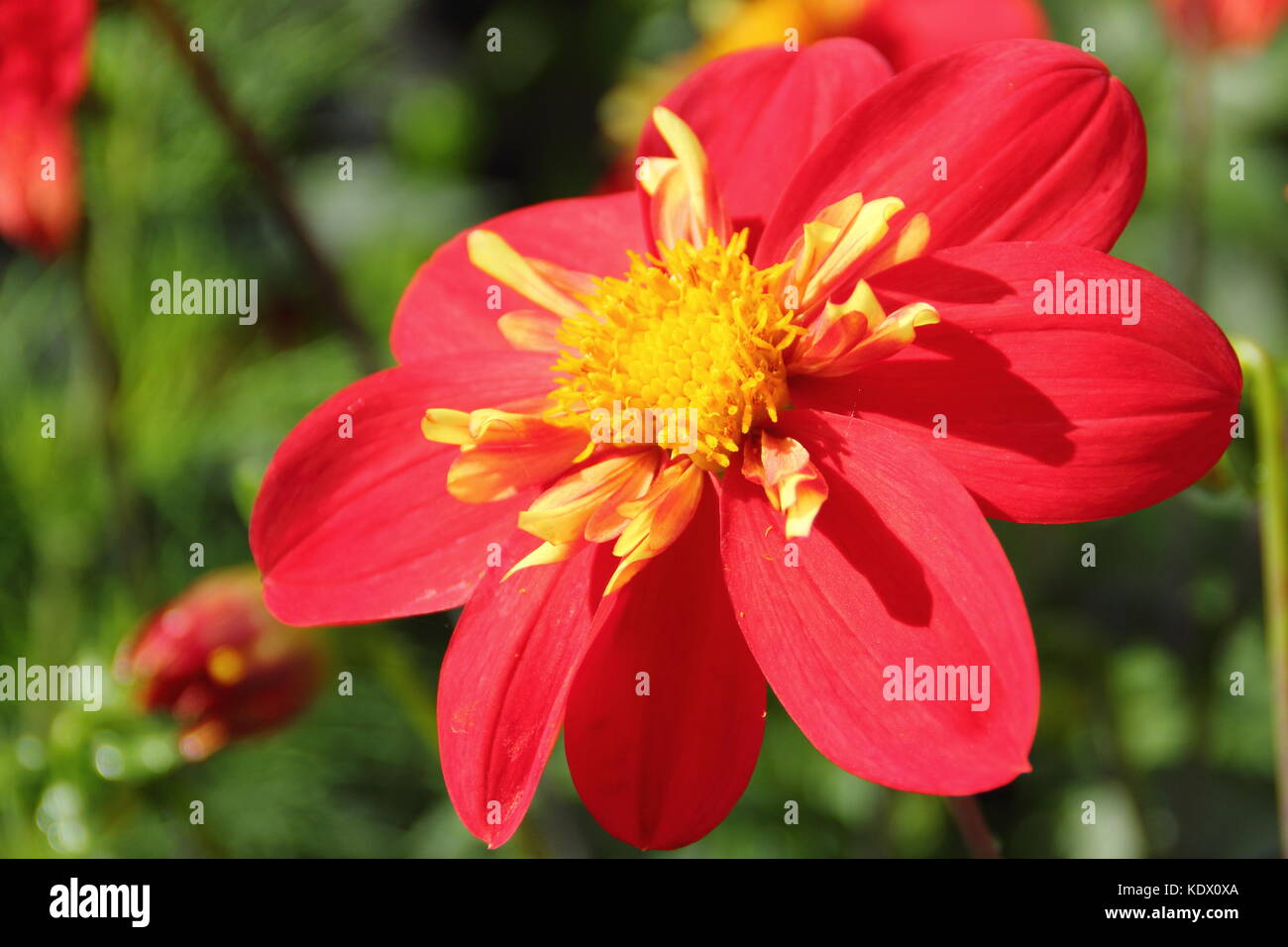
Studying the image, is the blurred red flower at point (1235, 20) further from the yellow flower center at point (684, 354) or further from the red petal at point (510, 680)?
the red petal at point (510, 680)

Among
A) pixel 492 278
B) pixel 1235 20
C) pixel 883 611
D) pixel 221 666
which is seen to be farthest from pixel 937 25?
pixel 221 666

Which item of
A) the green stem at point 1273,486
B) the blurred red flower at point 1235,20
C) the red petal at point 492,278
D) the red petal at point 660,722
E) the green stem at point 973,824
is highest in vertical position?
the blurred red flower at point 1235,20

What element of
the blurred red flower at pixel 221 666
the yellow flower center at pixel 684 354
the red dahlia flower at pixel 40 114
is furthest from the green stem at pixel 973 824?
the red dahlia flower at pixel 40 114

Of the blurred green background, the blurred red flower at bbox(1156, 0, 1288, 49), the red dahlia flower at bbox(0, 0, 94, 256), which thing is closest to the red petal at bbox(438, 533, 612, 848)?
the blurred green background

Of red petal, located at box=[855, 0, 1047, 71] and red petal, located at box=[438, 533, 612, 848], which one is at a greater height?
red petal, located at box=[855, 0, 1047, 71]

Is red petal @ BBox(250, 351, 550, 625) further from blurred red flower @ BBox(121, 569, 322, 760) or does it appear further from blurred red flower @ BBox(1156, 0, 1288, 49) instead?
blurred red flower @ BBox(1156, 0, 1288, 49)
